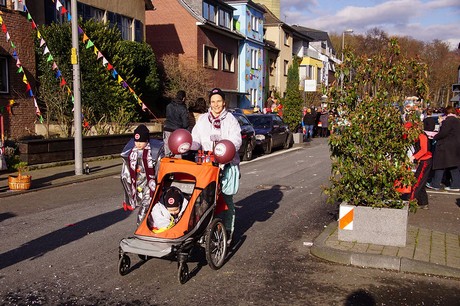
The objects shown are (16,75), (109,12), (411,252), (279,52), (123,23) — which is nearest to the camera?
(411,252)

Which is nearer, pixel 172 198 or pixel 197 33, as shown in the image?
pixel 172 198

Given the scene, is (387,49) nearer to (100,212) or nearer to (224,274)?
(224,274)

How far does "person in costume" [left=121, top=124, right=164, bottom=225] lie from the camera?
5770mm

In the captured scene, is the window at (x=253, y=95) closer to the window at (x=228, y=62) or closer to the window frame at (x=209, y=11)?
the window at (x=228, y=62)

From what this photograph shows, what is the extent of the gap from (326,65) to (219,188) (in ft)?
215

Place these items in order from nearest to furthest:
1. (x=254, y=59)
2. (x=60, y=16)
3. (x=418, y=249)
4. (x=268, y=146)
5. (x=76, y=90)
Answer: (x=418, y=249) → (x=76, y=90) → (x=268, y=146) → (x=60, y=16) → (x=254, y=59)

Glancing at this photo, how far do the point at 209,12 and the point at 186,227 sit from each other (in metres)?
31.8

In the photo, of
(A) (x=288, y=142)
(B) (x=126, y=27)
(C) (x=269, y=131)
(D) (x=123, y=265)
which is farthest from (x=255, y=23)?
(D) (x=123, y=265)

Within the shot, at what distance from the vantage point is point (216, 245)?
554 cm

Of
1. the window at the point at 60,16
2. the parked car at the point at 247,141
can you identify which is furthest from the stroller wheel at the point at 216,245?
the window at the point at 60,16

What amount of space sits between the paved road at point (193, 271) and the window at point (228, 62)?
29767 millimetres

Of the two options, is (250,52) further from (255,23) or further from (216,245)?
(216,245)

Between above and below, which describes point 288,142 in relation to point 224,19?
below

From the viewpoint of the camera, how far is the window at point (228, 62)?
3770cm
